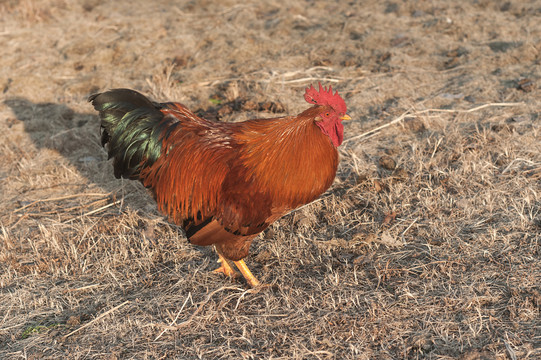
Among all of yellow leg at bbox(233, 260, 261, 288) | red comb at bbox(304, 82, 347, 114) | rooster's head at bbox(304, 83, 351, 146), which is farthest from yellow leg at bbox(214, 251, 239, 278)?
red comb at bbox(304, 82, 347, 114)

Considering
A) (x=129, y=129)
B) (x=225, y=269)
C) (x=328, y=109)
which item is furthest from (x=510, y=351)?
(x=129, y=129)

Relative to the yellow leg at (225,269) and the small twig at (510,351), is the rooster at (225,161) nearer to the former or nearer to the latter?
the yellow leg at (225,269)

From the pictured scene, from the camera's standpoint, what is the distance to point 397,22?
23.0ft

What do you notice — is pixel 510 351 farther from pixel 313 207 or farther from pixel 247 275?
pixel 313 207

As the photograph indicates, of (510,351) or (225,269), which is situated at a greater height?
(510,351)

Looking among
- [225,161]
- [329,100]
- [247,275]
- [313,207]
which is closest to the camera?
[329,100]

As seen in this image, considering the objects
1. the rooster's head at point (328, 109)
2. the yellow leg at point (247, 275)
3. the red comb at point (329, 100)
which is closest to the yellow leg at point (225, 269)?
the yellow leg at point (247, 275)

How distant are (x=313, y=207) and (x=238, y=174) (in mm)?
1143

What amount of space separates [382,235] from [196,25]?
5325 mm

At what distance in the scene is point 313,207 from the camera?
158 inches

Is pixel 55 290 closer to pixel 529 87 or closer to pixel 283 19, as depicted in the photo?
pixel 529 87

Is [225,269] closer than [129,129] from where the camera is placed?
No

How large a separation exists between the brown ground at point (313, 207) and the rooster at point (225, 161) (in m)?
0.49

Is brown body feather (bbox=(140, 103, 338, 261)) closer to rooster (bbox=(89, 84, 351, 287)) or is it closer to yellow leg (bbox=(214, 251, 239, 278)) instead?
rooster (bbox=(89, 84, 351, 287))
